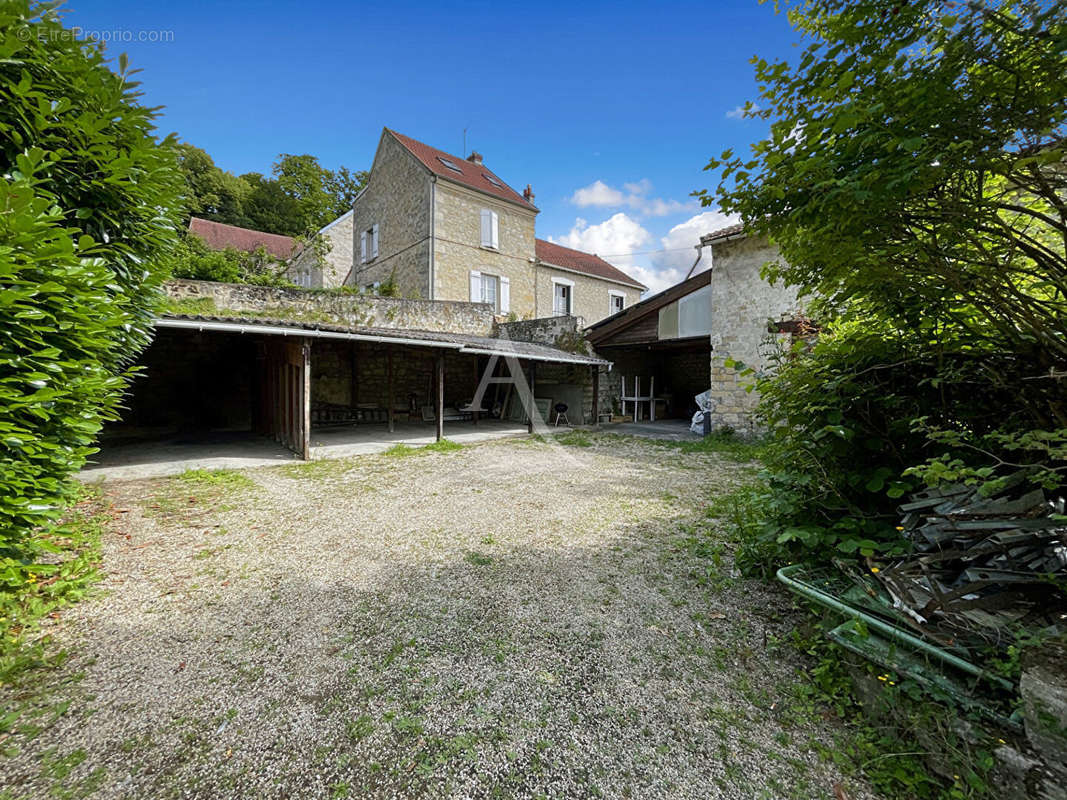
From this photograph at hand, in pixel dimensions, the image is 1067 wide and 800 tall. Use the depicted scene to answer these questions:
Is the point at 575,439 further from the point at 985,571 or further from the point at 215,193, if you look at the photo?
the point at 215,193

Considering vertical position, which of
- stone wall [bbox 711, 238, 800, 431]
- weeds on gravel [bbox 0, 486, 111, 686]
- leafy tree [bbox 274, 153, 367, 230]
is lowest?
weeds on gravel [bbox 0, 486, 111, 686]

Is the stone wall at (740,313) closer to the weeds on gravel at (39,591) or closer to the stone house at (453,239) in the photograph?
the stone house at (453,239)

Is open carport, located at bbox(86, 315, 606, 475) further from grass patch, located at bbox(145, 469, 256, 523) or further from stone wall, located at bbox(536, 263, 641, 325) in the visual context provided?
stone wall, located at bbox(536, 263, 641, 325)

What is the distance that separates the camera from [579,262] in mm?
19375

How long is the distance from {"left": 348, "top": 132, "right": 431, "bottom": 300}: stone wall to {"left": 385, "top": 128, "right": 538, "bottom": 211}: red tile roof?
397 mm

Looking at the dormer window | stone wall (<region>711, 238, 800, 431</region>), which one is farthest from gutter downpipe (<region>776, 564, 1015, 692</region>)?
the dormer window

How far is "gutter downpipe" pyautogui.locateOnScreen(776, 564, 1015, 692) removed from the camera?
1.30 meters

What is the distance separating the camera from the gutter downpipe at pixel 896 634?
1297 mm

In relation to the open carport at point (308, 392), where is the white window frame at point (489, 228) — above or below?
above

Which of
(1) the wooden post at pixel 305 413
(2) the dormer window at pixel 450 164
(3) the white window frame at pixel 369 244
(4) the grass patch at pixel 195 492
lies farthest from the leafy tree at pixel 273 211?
(4) the grass patch at pixel 195 492

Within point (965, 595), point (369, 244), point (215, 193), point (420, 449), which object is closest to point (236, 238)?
point (215, 193)

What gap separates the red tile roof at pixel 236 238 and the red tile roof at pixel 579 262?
12119 millimetres

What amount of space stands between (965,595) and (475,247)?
14889mm

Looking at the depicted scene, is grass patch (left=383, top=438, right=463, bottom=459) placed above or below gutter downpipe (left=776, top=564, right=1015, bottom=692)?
below
